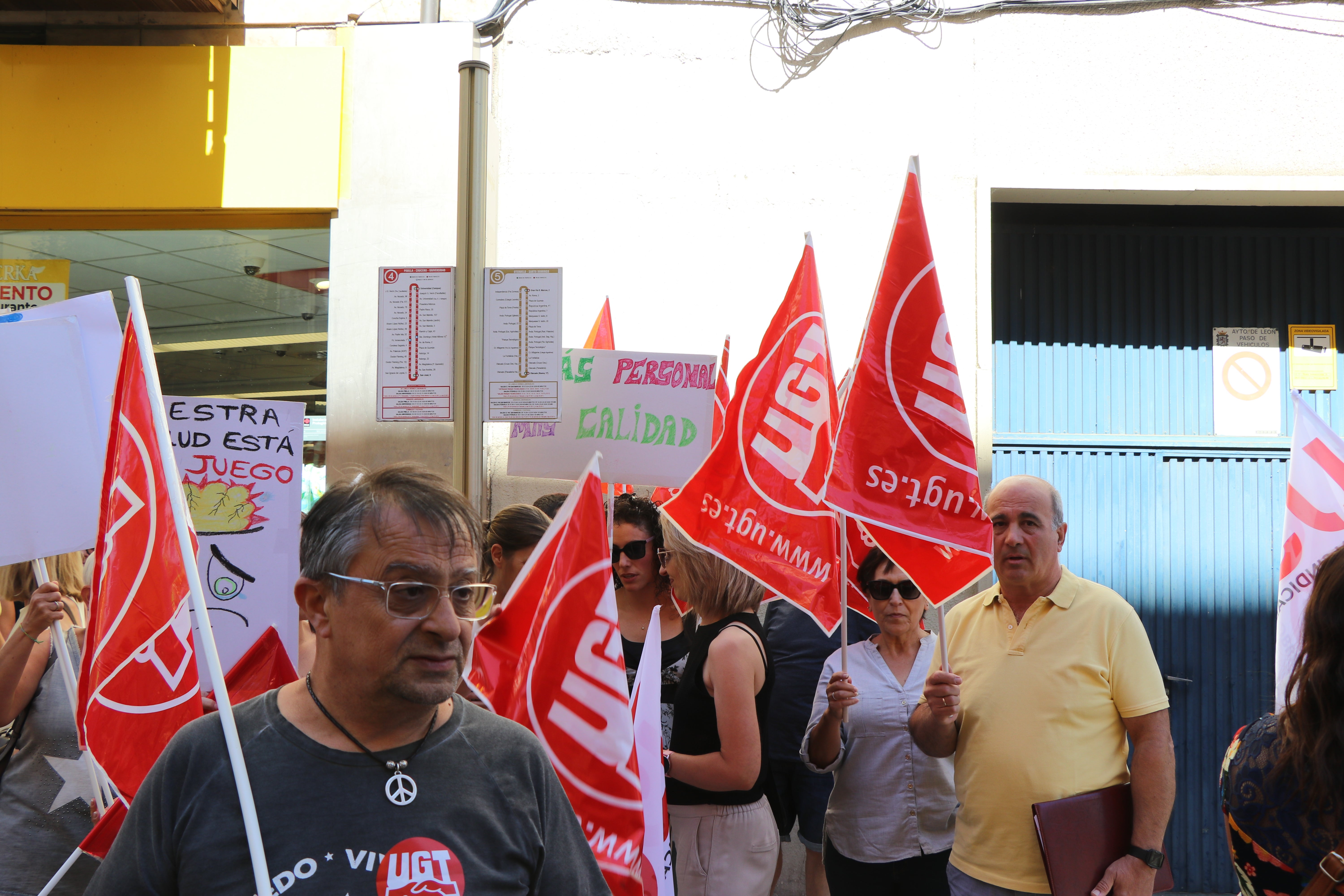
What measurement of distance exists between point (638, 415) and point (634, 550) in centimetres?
90

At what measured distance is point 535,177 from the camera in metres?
6.27

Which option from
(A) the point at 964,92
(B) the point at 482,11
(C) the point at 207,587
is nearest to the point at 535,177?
(B) the point at 482,11

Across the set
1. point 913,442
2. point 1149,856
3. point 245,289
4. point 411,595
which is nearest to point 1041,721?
point 1149,856

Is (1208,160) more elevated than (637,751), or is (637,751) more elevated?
(1208,160)

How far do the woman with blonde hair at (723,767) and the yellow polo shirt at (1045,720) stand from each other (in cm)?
63

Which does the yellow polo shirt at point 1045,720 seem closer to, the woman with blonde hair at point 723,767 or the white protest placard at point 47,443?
the woman with blonde hair at point 723,767

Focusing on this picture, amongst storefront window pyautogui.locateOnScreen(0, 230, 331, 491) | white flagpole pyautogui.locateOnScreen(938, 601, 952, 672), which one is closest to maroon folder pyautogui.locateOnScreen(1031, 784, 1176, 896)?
white flagpole pyautogui.locateOnScreen(938, 601, 952, 672)

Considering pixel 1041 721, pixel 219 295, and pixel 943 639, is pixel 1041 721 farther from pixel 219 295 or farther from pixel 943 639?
pixel 219 295

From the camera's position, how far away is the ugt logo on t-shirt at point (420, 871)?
1616mm

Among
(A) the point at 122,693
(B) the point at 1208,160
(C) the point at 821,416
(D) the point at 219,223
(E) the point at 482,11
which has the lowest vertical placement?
(A) the point at 122,693

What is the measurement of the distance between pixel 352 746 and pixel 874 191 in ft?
16.8

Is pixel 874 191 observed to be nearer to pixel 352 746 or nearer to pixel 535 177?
pixel 535 177

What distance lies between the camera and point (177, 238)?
6.36 meters

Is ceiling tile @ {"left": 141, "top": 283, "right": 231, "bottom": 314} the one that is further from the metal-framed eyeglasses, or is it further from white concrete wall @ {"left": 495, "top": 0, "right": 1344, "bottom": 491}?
the metal-framed eyeglasses
